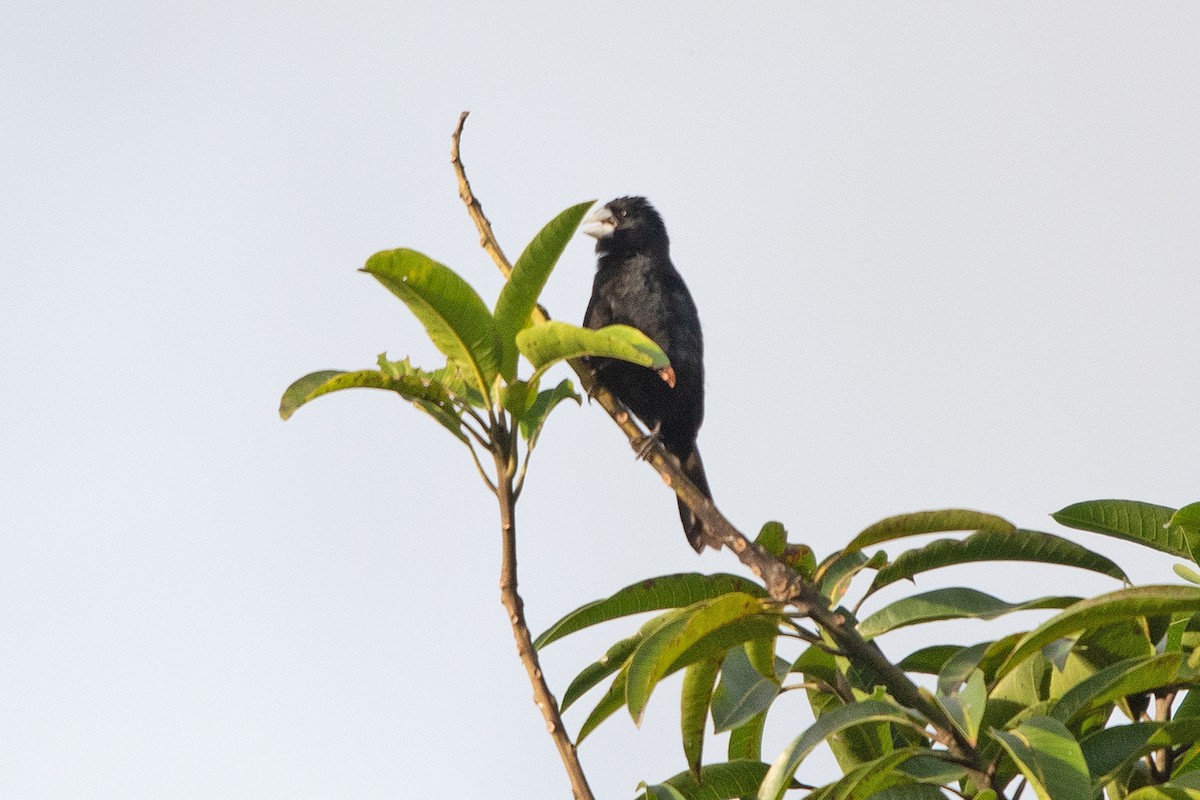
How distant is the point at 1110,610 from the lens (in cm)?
181

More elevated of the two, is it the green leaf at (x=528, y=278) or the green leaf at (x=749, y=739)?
the green leaf at (x=528, y=278)

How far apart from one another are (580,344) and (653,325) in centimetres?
308

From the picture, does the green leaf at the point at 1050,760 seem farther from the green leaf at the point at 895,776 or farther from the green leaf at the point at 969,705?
the green leaf at the point at 895,776

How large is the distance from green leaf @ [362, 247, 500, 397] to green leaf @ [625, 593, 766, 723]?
52 cm

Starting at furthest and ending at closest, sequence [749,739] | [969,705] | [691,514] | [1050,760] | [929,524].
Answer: [691,514]
[749,739]
[929,524]
[969,705]
[1050,760]

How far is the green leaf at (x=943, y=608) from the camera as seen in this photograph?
2.14 metres

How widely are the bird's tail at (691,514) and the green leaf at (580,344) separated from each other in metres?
3.06

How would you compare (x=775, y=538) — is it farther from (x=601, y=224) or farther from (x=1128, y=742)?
(x=601, y=224)

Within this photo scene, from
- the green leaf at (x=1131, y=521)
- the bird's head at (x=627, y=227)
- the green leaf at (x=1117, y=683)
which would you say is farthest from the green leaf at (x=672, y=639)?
the bird's head at (x=627, y=227)

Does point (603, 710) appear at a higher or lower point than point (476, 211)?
lower

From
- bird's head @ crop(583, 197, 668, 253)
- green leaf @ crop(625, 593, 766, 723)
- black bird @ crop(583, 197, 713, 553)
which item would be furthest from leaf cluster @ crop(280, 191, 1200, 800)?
bird's head @ crop(583, 197, 668, 253)

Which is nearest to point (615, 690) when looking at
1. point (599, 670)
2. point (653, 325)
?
point (599, 670)

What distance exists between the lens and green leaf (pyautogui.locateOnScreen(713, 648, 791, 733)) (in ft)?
6.69

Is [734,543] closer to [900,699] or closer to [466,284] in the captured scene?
[900,699]
